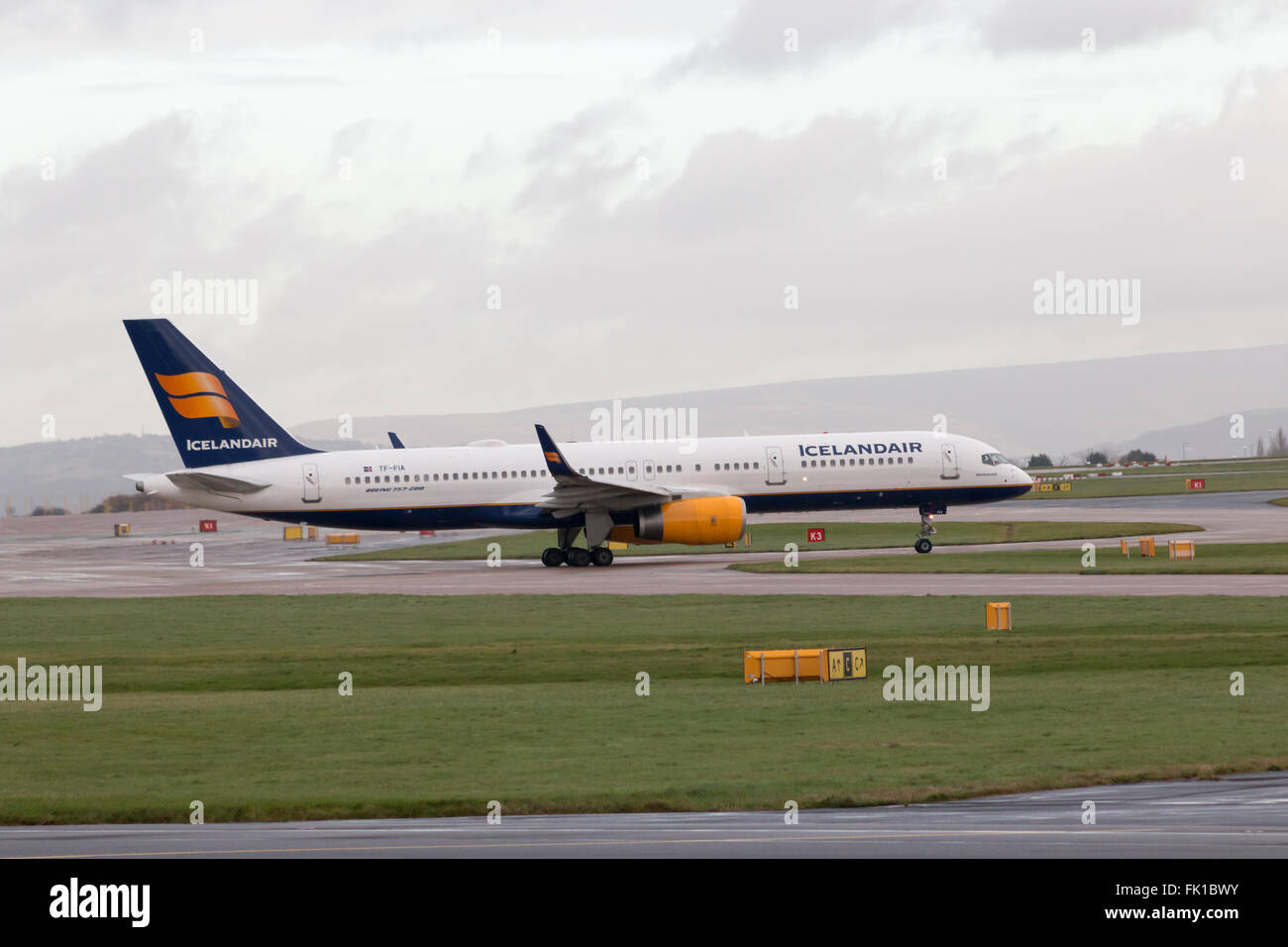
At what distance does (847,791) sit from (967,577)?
100 ft

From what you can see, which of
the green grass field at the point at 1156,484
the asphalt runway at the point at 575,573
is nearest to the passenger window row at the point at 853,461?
the asphalt runway at the point at 575,573

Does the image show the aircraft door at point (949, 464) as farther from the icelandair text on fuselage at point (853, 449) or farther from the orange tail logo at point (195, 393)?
the orange tail logo at point (195, 393)

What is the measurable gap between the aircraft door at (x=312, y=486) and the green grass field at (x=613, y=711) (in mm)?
15726

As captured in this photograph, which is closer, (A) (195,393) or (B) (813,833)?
(B) (813,833)

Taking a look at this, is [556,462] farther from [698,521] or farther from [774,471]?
[774,471]

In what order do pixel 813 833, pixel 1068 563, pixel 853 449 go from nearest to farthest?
1. pixel 813 833
2. pixel 1068 563
3. pixel 853 449

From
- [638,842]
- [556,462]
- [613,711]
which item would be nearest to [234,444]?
[556,462]

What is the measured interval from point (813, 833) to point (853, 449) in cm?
4408

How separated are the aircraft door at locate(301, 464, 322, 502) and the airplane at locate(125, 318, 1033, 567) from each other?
37 mm

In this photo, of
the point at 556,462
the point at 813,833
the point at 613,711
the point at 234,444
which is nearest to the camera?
the point at 813,833

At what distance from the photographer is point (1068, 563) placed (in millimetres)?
52344

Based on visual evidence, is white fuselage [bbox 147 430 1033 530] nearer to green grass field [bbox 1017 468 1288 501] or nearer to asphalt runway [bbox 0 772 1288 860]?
asphalt runway [bbox 0 772 1288 860]
